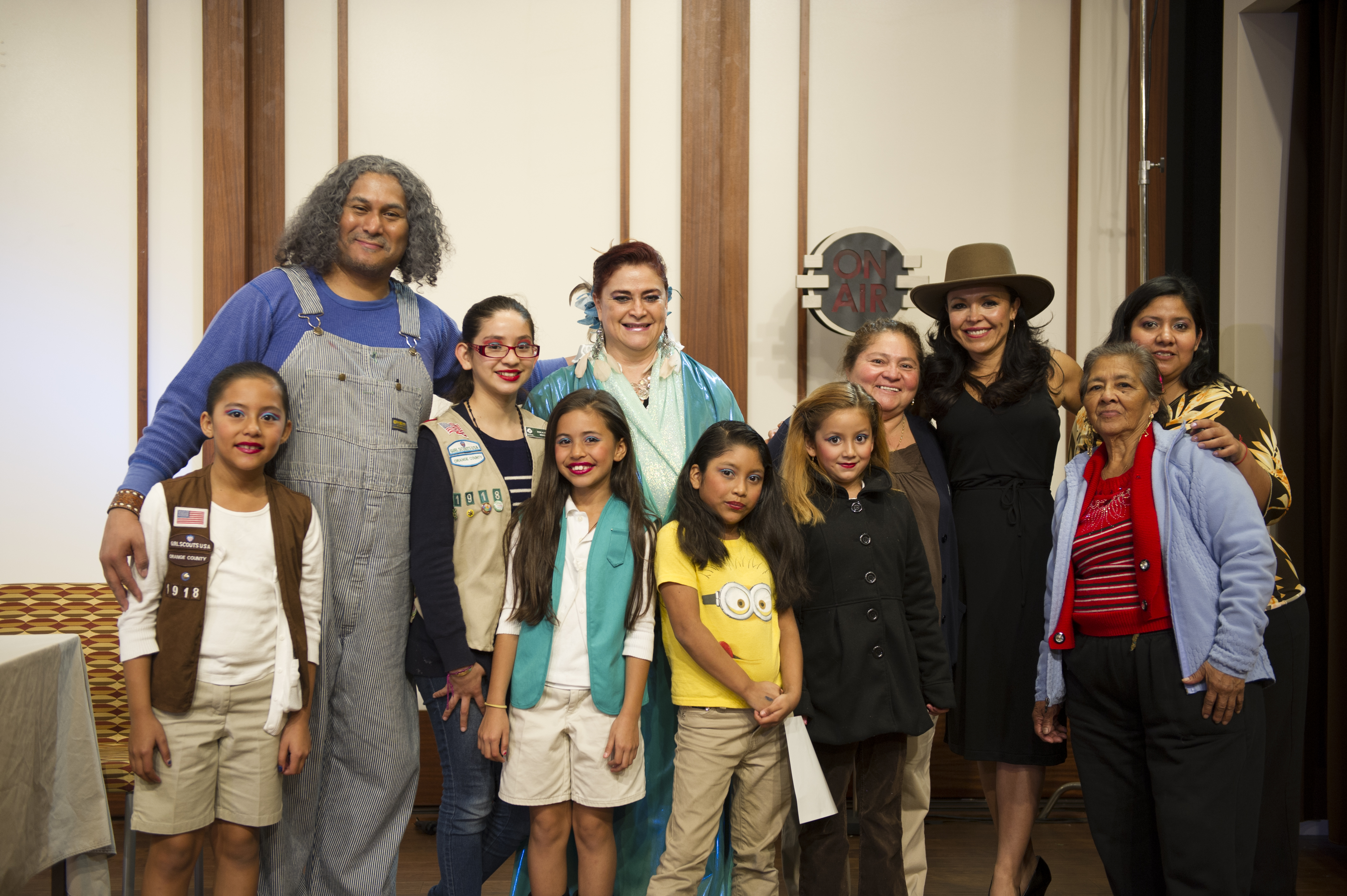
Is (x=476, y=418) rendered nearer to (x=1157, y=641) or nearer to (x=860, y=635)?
(x=860, y=635)

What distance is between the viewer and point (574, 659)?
195 centimetres

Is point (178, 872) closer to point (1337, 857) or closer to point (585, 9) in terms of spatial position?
point (585, 9)

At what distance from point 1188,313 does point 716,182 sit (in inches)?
71.4

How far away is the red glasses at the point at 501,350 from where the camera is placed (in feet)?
6.68

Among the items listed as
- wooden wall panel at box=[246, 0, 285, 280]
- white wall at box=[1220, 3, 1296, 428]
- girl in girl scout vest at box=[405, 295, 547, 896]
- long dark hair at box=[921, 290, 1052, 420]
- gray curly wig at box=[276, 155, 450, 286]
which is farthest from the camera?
wooden wall panel at box=[246, 0, 285, 280]

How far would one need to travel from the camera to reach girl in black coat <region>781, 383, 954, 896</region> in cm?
204

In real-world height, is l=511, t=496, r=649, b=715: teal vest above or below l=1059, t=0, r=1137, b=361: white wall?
below

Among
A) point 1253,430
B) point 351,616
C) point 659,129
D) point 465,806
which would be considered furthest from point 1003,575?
point 659,129

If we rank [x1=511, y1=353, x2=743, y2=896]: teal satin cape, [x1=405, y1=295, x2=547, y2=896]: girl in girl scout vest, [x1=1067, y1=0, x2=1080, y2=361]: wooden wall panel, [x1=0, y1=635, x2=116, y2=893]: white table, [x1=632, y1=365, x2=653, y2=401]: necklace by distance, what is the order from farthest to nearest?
[x1=1067, y1=0, x2=1080, y2=361]: wooden wall panel → [x1=632, y1=365, x2=653, y2=401]: necklace → [x1=511, y1=353, x2=743, y2=896]: teal satin cape → [x1=405, y1=295, x2=547, y2=896]: girl in girl scout vest → [x1=0, y1=635, x2=116, y2=893]: white table

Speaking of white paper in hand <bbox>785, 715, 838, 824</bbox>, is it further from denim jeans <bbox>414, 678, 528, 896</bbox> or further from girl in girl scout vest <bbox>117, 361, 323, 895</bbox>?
girl in girl scout vest <bbox>117, 361, 323, 895</bbox>

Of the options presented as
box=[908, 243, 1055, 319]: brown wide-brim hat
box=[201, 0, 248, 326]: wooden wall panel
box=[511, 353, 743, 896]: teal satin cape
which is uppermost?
box=[201, 0, 248, 326]: wooden wall panel

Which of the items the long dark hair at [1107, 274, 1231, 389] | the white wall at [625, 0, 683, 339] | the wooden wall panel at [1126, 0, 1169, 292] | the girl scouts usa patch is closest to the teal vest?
the girl scouts usa patch

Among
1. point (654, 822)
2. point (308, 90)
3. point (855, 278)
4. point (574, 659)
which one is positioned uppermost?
point (308, 90)

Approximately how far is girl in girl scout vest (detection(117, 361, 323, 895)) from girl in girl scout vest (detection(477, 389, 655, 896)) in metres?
0.42
